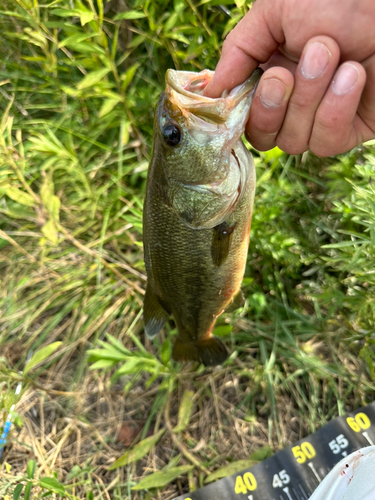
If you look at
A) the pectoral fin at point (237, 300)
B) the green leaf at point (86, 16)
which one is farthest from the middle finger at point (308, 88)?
the green leaf at point (86, 16)

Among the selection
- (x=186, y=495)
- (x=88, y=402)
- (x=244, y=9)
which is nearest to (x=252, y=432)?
(x=186, y=495)

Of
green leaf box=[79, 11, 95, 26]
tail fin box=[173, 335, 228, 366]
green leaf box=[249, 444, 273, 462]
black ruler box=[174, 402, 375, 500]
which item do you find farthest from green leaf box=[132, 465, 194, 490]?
green leaf box=[79, 11, 95, 26]

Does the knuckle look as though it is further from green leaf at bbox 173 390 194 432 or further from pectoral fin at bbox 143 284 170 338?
green leaf at bbox 173 390 194 432

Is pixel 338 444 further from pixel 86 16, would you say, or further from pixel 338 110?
pixel 86 16

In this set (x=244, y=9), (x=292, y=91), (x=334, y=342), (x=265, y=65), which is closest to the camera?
(x=292, y=91)

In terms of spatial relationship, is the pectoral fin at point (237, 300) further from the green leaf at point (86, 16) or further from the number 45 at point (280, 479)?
the green leaf at point (86, 16)

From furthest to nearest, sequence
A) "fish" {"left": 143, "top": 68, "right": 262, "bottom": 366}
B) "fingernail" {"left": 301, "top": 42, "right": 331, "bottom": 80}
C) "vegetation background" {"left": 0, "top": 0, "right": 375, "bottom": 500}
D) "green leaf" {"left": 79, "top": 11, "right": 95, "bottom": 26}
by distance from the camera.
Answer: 1. "vegetation background" {"left": 0, "top": 0, "right": 375, "bottom": 500}
2. "green leaf" {"left": 79, "top": 11, "right": 95, "bottom": 26}
3. "fish" {"left": 143, "top": 68, "right": 262, "bottom": 366}
4. "fingernail" {"left": 301, "top": 42, "right": 331, "bottom": 80}

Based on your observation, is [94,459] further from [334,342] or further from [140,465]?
[334,342]
